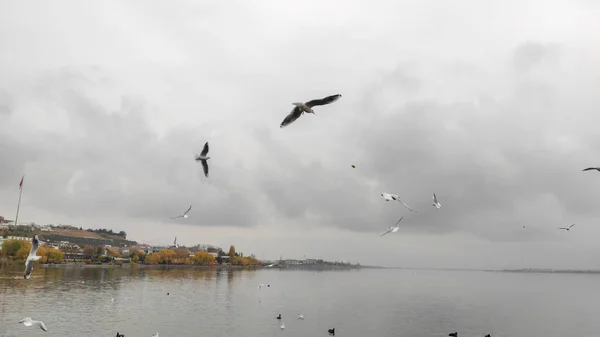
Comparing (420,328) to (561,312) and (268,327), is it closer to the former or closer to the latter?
(268,327)

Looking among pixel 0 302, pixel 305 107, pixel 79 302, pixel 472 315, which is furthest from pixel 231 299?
pixel 305 107

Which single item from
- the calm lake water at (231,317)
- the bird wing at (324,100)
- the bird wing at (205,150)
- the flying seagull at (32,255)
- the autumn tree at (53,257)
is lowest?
the calm lake water at (231,317)

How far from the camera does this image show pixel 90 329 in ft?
142

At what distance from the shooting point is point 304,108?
1319 centimetres

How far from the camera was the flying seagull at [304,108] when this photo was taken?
519 inches

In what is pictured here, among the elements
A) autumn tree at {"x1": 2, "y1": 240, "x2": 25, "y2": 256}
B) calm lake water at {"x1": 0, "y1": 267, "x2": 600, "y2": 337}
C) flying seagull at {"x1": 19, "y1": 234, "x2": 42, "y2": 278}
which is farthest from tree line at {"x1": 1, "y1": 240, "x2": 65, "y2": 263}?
flying seagull at {"x1": 19, "y1": 234, "x2": 42, "y2": 278}

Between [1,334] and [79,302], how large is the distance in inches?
907

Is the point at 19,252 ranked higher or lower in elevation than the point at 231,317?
higher

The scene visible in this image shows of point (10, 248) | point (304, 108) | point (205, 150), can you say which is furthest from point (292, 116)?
point (10, 248)

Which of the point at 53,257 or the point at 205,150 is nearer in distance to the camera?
the point at 205,150

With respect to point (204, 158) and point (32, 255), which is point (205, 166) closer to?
point (204, 158)

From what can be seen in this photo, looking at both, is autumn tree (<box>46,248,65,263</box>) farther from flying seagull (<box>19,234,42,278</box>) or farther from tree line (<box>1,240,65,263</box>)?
flying seagull (<box>19,234,42,278</box>)

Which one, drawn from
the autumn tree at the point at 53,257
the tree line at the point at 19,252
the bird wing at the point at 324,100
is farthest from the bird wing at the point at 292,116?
the autumn tree at the point at 53,257

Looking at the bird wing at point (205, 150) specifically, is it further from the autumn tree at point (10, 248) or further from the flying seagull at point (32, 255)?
the autumn tree at point (10, 248)
